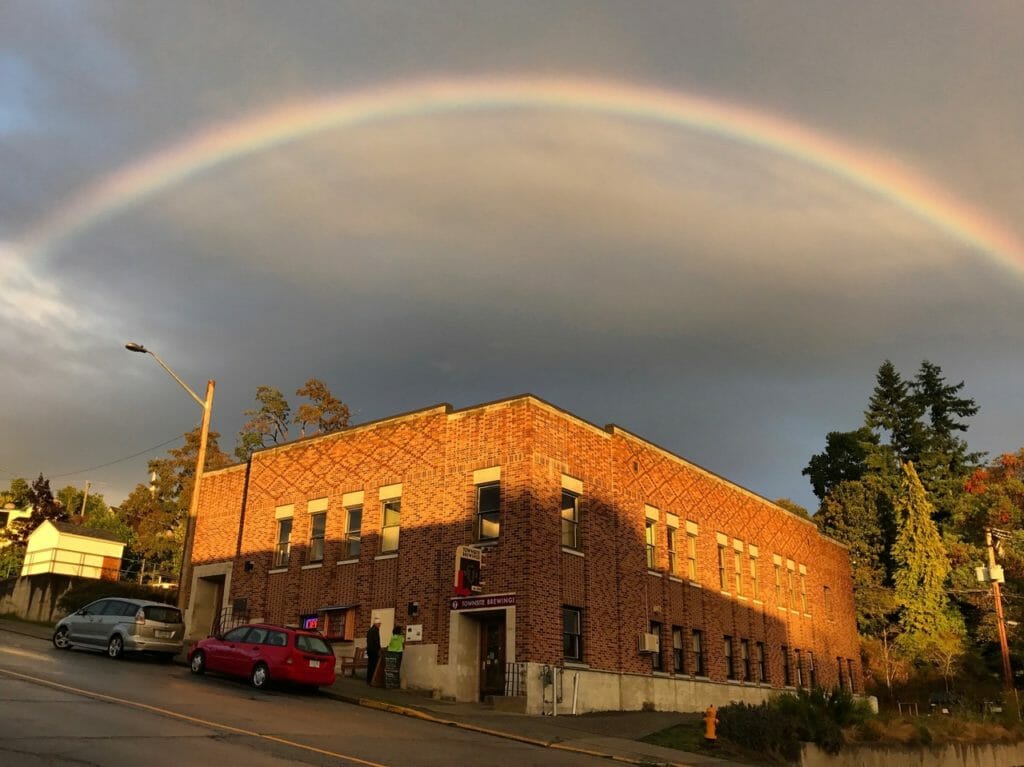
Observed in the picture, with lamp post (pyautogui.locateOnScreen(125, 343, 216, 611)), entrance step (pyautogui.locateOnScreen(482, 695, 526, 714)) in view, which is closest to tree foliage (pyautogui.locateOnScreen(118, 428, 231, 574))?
lamp post (pyautogui.locateOnScreen(125, 343, 216, 611))

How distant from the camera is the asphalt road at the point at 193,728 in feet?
35.5

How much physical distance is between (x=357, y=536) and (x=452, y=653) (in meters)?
6.54

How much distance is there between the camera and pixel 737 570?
122 feet

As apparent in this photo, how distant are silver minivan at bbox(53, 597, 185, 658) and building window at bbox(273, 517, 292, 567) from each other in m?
6.36

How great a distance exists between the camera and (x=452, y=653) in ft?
82.3

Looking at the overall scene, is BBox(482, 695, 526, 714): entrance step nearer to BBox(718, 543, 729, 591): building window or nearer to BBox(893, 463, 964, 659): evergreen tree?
BBox(718, 543, 729, 591): building window

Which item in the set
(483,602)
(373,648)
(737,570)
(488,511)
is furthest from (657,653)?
(373,648)

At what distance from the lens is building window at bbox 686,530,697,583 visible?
33438 mm

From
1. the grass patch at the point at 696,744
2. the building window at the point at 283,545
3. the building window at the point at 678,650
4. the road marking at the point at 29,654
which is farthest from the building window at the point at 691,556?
the road marking at the point at 29,654

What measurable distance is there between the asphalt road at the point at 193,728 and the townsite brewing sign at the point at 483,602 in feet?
16.1

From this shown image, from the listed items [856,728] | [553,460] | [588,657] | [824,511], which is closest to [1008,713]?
[856,728]

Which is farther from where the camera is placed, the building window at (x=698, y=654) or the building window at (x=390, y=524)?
the building window at (x=698, y=654)

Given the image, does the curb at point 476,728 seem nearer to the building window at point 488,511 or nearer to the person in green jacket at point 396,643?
the person in green jacket at point 396,643

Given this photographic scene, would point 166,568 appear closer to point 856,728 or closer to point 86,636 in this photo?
point 86,636
